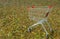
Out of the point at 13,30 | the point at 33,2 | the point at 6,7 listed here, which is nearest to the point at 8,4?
the point at 6,7

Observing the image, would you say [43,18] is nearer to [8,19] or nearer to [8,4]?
[8,19]

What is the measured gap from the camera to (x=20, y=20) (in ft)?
26.5

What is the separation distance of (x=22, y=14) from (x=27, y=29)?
168 centimetres

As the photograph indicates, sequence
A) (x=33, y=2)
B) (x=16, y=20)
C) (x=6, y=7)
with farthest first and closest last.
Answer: (x=33, y=2) → (x=6, y=7) → (x=16, y=20)

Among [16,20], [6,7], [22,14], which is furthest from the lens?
[6,7]

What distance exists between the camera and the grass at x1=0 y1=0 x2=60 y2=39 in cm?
691

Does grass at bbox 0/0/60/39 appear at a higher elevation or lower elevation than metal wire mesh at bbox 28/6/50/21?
lower

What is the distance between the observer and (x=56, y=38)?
A: 22.1ft

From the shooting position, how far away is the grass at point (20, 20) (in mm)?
6914

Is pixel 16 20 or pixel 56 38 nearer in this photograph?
pixel 56 38

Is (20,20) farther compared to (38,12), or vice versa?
(20,20)

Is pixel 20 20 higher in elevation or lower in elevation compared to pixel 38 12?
lower

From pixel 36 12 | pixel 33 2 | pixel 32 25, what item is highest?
pixel 36 12

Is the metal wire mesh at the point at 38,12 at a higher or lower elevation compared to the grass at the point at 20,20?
higher
